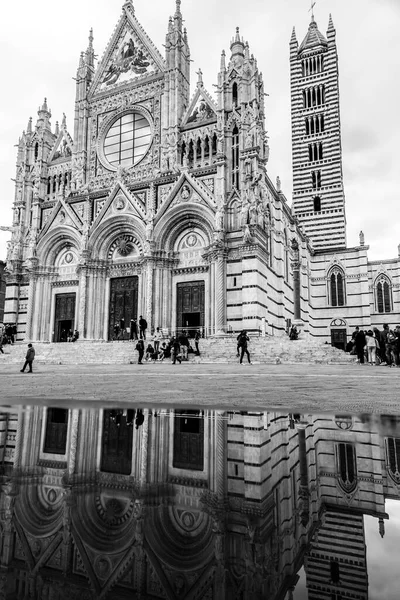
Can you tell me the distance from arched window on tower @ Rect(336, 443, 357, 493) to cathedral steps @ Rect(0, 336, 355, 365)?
14784 mm

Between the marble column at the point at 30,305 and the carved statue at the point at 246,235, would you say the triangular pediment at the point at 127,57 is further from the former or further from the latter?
the marble column at the point at 30,305

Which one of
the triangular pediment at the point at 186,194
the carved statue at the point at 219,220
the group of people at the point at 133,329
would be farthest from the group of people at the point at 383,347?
the triangular pediment at the point at 186,194

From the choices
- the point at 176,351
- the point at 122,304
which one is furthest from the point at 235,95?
the point at 176,351

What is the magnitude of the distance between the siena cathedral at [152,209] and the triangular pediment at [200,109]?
0.26ft

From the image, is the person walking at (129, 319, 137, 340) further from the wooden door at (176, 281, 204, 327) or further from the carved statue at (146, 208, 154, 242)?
the carved statue at (146, 208, 154, 242)

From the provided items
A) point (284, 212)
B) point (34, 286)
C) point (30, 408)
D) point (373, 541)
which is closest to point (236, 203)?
point (284, 212)

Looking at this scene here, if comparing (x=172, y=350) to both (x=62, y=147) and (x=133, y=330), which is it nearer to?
(x=133, y=330)

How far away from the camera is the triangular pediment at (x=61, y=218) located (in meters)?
25.9

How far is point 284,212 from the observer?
29.3 meters

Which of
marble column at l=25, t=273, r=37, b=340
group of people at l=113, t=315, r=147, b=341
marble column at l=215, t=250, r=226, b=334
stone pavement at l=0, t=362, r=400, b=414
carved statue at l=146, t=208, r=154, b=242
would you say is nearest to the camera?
stone pavement at l=0, t=362, r=400, b=414

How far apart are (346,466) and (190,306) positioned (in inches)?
834

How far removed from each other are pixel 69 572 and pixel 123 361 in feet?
59.6

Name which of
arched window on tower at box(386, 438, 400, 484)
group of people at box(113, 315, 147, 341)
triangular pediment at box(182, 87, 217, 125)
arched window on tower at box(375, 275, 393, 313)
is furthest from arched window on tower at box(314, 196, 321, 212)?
arched window on tower at box(386, 438, 400, 484)

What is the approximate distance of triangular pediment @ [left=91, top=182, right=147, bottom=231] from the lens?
2447cm
